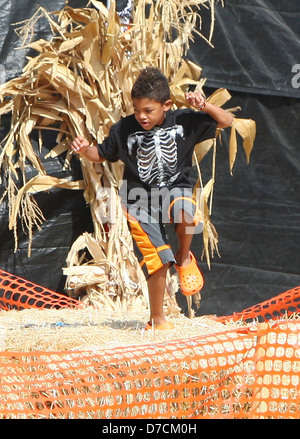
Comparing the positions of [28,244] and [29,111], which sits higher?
[29,111]

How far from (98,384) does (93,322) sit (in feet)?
3.67

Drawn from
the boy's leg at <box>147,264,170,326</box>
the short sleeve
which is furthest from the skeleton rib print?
the boy's leg at <box>147,264,170,326</box>

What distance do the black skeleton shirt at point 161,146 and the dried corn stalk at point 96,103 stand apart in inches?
28.2

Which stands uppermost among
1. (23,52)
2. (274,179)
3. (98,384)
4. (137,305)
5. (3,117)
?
(23,52)

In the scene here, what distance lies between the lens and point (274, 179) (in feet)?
15.9

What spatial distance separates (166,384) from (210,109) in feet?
4.35

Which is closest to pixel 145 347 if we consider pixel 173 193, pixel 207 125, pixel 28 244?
pixel 173 193

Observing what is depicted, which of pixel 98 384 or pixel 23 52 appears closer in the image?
pixel 98 384

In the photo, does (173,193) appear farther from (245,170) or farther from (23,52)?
(23,52)

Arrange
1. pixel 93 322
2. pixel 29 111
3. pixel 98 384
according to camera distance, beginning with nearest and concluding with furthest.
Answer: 1. pixel 98 384
2. pixel 93 322
3. pixel 29 111

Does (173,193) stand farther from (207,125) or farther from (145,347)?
(145,347)

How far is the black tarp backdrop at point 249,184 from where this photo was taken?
4785 mm

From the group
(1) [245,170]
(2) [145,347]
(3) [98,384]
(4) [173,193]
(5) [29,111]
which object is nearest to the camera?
(3) [98,384]

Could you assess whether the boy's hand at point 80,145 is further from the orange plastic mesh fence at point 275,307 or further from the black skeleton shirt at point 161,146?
the orange plastic mesh fence at point 275,307
